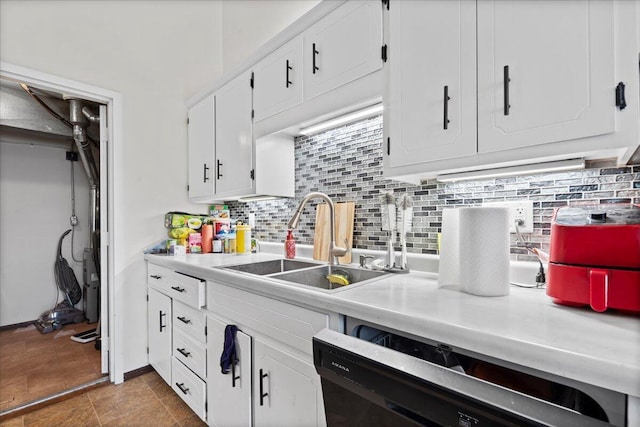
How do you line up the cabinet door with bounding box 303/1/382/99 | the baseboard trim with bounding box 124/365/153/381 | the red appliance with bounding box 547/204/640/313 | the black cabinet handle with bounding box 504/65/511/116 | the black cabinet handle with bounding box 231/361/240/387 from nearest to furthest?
1. the red appliance with bounding box 547/204/640/313
2. the black cabinet handle with bounding box 504/65/511/116
3. the cabinet door with bounding box 303/1/382/99
4. the black cabinet handle with bounding box 231/361/240/387
5. the baseboard trim with bounding box 124/365/153/381

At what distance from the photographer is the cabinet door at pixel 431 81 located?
3.28ft

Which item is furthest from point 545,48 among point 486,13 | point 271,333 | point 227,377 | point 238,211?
point 238,211

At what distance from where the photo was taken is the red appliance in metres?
0.71

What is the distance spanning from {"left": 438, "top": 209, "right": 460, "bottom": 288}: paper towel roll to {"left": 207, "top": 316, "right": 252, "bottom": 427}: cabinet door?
0.86 metres

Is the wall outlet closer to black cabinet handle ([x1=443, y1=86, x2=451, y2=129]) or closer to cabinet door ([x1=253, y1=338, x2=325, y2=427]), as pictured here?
black cabinet handle ([x1=443, y1=86, x2=451, y2=129])

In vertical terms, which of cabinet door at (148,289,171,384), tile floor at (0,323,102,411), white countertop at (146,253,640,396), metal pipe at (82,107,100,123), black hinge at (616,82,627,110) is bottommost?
tile floor at (0,323,102,411)

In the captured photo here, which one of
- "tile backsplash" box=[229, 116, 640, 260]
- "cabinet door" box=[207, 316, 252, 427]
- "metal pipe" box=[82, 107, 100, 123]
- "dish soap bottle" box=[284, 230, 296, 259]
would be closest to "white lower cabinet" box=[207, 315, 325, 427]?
"cabinet door" box=[207, 316, 252, 427]

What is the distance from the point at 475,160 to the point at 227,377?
56.4 inches

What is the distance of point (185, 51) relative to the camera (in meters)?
2.63

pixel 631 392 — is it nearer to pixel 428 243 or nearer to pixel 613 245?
pixel 613 245

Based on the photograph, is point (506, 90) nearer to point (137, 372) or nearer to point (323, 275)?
point (323, 275)

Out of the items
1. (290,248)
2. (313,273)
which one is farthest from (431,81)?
(290,248)

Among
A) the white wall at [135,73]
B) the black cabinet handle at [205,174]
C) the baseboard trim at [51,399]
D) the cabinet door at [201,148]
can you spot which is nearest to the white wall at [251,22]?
the white wall at [135,73]

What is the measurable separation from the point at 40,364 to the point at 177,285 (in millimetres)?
1743
